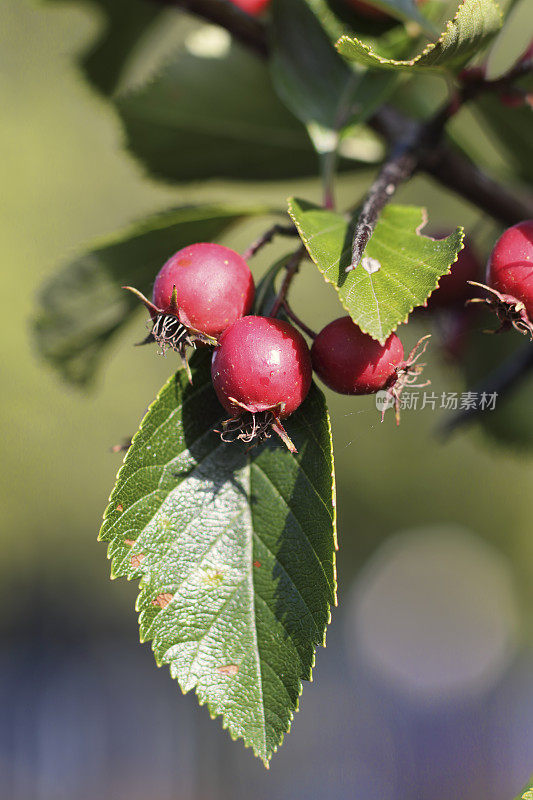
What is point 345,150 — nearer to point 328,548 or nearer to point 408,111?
point 408,111

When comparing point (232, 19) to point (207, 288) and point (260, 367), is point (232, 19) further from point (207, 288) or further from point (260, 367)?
point (260, 367)

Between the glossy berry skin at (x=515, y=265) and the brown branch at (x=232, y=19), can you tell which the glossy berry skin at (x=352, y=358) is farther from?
the brown branch at (x=232, y=19)

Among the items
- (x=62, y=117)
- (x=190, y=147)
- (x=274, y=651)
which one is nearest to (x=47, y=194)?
(x=62, y=117)

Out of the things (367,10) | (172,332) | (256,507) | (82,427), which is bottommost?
(82,427)

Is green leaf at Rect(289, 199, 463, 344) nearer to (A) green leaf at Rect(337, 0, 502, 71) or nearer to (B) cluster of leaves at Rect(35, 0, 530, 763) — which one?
(B) cluster of leaves at Rect(35, 0, 530, 763)

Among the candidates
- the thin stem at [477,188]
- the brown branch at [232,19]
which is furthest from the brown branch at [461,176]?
the brown branch at [232,19]

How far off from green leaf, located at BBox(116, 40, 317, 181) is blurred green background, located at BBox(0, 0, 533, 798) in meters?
4.44

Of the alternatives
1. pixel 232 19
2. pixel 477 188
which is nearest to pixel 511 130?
pixel 477 188

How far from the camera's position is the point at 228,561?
823 mm

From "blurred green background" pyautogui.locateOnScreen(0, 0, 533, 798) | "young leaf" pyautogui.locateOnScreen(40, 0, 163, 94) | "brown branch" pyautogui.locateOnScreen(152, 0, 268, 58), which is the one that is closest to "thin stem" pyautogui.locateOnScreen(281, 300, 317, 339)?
"brown branch" pyautogui.locateOnScreen(152, 0, 268, 58)

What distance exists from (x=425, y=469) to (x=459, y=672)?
283 inches

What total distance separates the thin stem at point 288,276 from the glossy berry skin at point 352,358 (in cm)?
7

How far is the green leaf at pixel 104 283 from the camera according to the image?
103 cm

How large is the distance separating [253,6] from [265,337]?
92cm
